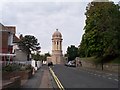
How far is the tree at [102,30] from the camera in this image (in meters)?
59.1

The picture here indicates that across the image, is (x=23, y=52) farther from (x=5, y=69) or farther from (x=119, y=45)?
(x=5, y=69)

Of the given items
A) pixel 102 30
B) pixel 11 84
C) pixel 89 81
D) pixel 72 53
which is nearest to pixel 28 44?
pixel 102 30

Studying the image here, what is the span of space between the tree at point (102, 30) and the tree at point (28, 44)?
47.8 feet

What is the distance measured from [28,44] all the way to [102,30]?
30.5 metres

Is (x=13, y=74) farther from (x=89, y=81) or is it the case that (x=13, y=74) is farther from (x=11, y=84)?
(x=11, y=84)

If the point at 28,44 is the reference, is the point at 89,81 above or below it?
below

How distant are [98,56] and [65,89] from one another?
5528 centimetres

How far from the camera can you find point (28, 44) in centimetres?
9262

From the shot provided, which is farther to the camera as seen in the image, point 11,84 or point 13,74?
point 13,74

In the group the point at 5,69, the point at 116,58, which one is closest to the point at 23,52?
the point at 116,58

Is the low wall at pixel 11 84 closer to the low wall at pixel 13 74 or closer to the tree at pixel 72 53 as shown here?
the low wall at pixel 13 74

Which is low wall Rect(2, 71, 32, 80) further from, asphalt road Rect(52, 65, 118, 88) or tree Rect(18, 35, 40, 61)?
tree Rect(18, 35, 40, 61)

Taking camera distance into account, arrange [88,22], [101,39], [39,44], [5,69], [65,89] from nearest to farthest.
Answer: [65,89] → [5,69] → [101,39] → [88,22] → [39,44]

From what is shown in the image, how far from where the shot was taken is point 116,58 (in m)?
71.5
